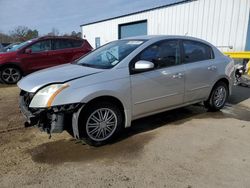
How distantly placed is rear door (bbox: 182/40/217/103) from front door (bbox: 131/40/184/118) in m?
0.18

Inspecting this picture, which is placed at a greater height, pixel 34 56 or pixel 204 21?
pixel 204 21

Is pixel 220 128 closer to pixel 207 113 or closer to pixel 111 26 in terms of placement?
pixel 207 113

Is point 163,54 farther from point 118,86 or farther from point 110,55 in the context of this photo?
point 118,86

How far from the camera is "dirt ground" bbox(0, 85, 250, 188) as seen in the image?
289 centimetres

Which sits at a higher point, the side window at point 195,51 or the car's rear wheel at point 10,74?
the side window at point 195,51

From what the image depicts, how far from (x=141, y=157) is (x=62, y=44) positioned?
23.7 feet

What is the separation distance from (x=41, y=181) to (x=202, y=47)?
3926 mm

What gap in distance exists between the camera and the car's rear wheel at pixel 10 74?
874 centimetres

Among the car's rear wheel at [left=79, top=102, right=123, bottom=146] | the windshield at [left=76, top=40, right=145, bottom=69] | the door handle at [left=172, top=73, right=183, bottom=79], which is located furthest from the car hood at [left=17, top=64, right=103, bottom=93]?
the door handle at [left=172, top=73, right=183, bottom=79]

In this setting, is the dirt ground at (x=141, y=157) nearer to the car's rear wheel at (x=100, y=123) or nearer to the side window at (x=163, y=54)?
the car's rear wheel at (x=100, y=123)

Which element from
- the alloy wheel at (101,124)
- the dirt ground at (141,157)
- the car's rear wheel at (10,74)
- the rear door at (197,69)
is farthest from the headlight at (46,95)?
the car's rear wheel at (10,74)

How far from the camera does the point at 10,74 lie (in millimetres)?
8805

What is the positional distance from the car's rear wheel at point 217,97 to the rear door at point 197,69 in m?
0.22

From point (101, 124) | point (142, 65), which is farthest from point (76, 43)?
point (101, 124)
